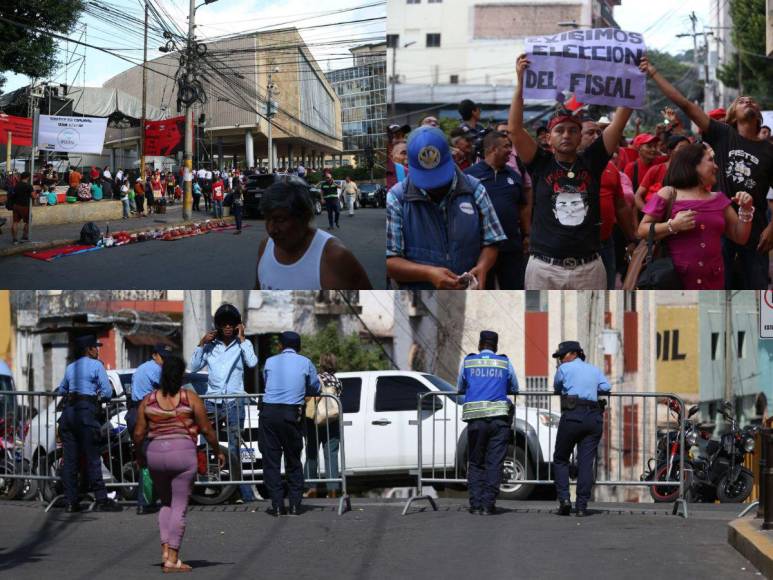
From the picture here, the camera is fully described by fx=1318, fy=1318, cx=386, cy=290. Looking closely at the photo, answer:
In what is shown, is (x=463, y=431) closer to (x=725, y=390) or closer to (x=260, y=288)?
(x=260, y=288)

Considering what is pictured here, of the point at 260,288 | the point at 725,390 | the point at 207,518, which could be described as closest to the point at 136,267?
the point at 260,288

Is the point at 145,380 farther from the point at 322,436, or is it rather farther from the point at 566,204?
the point at 566,204

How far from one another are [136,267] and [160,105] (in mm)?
1526

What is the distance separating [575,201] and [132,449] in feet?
15.5

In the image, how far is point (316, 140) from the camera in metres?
11.5

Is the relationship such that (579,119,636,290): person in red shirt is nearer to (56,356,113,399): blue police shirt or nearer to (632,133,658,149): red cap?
(632,133,658,149): red cap

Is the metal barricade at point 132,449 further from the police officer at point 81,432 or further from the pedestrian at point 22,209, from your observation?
the pedestrian at point 22,209

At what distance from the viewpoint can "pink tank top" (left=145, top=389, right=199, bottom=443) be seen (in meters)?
8.23

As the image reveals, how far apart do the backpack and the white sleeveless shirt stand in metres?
1.92

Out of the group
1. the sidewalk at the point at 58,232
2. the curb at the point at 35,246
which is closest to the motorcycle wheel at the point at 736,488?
the sidewalk at the point at 58,232

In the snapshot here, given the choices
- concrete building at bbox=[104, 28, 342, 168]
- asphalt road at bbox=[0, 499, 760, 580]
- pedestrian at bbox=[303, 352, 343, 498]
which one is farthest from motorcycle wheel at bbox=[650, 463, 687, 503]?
concrete building at bbox=[104, 28, 342, 168]

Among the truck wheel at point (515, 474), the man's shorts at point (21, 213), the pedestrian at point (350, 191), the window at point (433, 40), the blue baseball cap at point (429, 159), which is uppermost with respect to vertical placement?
the window at point (433, 40)

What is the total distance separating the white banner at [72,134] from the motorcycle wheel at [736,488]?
7314 mm

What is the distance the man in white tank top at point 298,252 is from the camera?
1055cm
